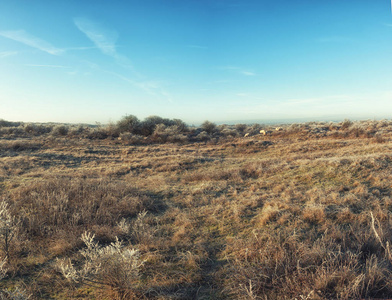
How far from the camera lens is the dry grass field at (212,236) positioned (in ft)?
9.61

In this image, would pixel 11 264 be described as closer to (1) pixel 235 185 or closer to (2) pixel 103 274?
(2) pixel 103 274

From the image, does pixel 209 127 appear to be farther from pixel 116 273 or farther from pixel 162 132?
pixel 116 273

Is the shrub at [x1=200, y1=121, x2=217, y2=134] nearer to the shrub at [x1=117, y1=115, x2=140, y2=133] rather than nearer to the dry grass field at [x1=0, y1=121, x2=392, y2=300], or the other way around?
the shrub at [x1=117, y1=115, x2=140, y2=133]

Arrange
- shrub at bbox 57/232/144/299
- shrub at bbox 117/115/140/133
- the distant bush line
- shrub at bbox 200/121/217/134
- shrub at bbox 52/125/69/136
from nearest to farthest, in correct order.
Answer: shrub at bbox 57/232/144/299
the distant bush line
shrub at bbox 52/125/69/136
shrub at bbox 117/115/140/133
shrub at bbox 200/121/217/134

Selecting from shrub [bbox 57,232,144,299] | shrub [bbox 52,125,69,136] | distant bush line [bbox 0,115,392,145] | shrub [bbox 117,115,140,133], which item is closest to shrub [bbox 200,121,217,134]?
distant bush line [bbox 0,115,392,145]

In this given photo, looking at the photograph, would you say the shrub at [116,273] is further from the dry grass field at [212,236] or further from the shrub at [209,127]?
the shrub at [209,127]

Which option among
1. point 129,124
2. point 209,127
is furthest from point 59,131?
point 209,127

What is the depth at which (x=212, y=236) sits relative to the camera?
187 inches

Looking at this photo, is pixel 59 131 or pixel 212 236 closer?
pixel 212 236

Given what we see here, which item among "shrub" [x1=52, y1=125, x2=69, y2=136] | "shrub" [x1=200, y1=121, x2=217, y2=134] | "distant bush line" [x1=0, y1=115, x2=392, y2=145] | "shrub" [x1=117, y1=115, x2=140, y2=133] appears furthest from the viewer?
"shrub" [x1=200, y1=121, x2=217, y2=134]

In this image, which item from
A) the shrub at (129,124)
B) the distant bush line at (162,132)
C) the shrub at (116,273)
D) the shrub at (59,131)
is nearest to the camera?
the shrub at (116,273)

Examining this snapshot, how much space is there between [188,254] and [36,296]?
233 cm

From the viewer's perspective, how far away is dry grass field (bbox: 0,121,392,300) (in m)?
2.93

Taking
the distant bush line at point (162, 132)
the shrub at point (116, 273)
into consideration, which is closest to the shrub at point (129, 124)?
the distant bush line at point (162, 132)
